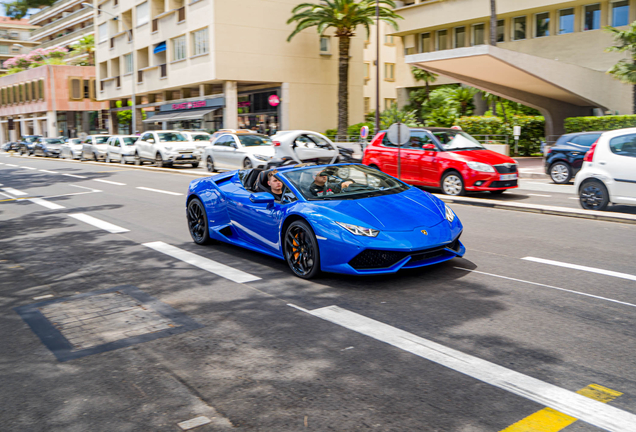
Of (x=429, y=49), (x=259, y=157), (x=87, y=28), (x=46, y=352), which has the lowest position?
(x=46, y=352)

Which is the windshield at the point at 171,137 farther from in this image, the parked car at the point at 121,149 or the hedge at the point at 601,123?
the hedge at the point at 601,123

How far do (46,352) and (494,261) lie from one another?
497 cm

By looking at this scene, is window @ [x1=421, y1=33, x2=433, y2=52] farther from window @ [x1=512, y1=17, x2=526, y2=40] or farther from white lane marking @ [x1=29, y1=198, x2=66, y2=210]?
white lane marking @ [x1=29, y1=198, x2=66, y2=210]

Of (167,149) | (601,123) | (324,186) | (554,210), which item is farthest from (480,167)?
(167,149)

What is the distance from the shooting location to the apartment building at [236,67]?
129ft

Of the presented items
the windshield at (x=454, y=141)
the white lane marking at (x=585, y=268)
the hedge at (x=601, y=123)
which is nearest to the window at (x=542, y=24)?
the hedge at (x=601, y=123)

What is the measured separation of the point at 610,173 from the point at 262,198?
23.8 ft

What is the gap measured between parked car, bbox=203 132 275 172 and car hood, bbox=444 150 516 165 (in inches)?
330

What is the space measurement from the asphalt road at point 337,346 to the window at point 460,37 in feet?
114

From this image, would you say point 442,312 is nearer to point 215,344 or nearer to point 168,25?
point 215,344

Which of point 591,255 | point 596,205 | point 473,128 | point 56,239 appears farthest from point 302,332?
point 473,128

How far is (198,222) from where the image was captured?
8.74 meters

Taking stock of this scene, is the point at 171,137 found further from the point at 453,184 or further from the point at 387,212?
the point at 387,212

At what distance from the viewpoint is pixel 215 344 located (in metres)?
4.64
